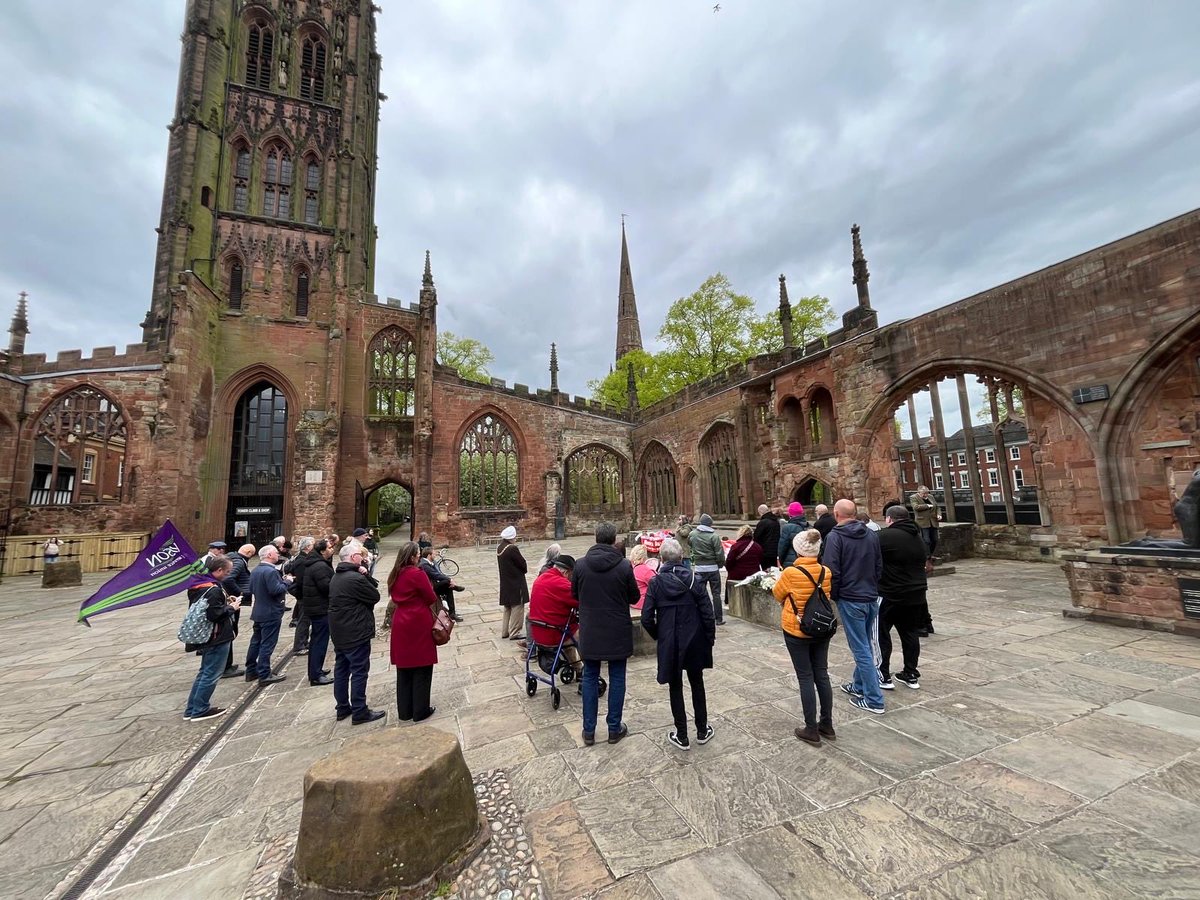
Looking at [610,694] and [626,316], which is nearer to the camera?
[610,694]

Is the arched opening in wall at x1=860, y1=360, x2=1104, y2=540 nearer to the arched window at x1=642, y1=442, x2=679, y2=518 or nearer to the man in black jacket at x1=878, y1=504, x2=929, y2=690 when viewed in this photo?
the man in black jacket at x1=878, y1=504, x2=929, y2=690

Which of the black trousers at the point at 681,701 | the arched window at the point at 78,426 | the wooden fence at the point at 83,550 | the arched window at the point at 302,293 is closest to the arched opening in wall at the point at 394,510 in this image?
the arched window at the point at 302,293

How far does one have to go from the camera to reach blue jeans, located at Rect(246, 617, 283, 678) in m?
5.14

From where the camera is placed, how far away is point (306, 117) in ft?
80.4

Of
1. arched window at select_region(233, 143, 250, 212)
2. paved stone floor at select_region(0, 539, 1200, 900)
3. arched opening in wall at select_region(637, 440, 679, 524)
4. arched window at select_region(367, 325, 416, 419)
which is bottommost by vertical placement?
paved stone floor at select_region(0, 539, 1200, 900)

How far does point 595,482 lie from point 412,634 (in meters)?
20.5

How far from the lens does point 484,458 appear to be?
22078mm

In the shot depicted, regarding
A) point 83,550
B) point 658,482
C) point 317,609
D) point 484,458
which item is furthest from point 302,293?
point 317,609

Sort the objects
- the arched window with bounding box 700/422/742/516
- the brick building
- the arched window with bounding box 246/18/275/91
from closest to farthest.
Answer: the brick building < the arched window with bounding box 700/422/742/516 < the arched window with bounding box 246/18/275/91

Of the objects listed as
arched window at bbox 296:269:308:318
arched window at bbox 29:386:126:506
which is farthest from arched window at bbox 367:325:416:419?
arched window at bbox 29:386:126:506

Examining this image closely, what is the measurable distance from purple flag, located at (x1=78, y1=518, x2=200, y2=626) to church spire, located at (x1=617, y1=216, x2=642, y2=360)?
43.9 meters

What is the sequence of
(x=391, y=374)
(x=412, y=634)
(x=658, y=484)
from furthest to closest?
(x=658, y=484), (x=391, y=374), (x=412, y=634)

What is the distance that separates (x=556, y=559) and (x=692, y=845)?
2.62m

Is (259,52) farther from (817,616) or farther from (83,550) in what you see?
(817,616)
